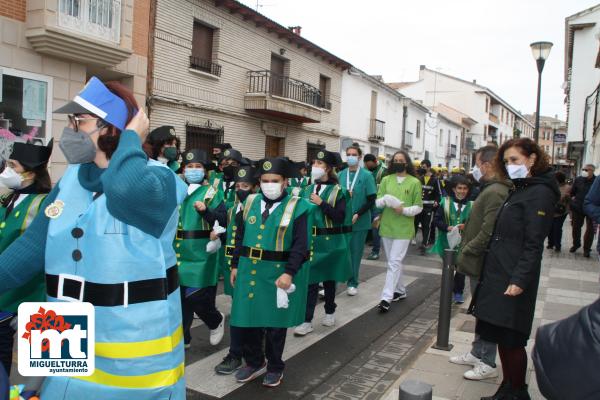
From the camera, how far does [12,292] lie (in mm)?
3316

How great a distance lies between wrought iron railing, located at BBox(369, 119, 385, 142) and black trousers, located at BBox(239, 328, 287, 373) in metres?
23.7

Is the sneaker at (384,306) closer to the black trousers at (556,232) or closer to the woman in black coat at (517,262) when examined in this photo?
the woman in black coat at (517,262)

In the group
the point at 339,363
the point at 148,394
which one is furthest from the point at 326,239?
the point at 148,394

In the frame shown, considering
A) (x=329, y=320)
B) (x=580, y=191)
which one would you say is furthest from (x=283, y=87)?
(x=329, y=320)

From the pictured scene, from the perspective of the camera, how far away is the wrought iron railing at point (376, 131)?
2762 centimetres

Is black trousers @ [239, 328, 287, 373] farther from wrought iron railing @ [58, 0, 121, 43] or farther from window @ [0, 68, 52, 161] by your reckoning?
wrought iron railing @ [58, 0, 121, 43]

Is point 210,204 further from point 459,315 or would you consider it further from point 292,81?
point 292,81

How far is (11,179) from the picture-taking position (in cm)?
366

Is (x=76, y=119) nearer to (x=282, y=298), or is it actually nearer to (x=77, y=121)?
(x=77, y=121)

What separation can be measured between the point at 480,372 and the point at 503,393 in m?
0.58

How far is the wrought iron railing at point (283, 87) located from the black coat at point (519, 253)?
1489 centimetres

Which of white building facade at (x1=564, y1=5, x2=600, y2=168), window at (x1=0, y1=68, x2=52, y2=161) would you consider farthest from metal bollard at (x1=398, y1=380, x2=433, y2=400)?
white building facade at (x1=564, y1=5, x2=600, y2=168)

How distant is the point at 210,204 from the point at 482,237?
2.53m

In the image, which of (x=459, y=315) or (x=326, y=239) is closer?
(x=326, y=239)
